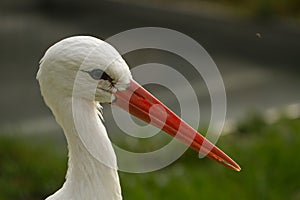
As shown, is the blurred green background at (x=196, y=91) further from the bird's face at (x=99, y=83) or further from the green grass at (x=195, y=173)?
the bird's face at (x=99, y=83)

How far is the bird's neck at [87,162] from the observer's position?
1909 mm

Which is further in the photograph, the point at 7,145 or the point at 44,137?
the point at 44,137

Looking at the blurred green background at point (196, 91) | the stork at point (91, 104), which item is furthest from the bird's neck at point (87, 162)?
the blurred green background at point (196, 91)

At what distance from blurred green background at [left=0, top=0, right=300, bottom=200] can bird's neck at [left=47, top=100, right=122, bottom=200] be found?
1.40 meters

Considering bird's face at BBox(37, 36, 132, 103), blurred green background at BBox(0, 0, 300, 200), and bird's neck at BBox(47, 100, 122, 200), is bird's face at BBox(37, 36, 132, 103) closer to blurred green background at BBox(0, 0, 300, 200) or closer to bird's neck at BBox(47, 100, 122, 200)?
bird's neck at BBox(47, 100, 122, 200)

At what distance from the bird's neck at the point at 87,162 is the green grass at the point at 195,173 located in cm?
Answer: 140

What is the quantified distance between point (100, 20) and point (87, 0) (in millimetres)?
381

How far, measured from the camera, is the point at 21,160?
3873mm

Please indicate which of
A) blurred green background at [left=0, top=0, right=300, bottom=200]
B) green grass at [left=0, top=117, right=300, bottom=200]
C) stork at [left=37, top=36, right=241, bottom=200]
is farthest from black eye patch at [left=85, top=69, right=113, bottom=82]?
green grass at [left=0, top=117, right=300, bottom=200]

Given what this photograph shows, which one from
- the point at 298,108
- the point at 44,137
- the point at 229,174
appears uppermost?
the point at 298,108

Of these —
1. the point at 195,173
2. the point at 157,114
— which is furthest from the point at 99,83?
the point at 195,173

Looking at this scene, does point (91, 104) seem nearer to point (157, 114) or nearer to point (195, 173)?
point (157, 114)

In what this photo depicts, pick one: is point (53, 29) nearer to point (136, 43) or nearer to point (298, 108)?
point (136, 43)

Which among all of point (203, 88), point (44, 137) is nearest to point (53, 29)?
point (203, 88)
